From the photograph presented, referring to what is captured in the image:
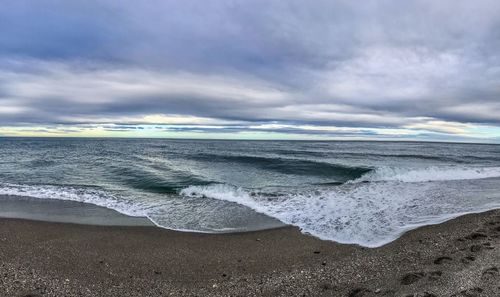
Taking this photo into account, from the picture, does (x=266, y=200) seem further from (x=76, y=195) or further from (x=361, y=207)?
(x=76, y=195)

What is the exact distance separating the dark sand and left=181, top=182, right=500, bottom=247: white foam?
65 centimetres

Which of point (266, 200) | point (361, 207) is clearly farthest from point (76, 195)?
point (361, 207)

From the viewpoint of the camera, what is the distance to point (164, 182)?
677 inches

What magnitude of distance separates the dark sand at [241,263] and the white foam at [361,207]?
65cm

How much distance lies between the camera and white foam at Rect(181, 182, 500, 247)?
841cm

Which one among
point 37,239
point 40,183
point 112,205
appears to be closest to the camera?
point 37,239

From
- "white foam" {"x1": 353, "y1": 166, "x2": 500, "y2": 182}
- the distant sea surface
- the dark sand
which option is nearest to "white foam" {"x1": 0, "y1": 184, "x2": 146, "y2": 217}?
the distant sea surface

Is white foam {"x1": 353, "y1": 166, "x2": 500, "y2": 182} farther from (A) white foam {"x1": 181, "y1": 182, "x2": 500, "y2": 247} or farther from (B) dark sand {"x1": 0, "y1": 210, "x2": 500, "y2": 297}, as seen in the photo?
(B) dark sand {"x1": 0, "y1": 210, "x2": 500, "y2": 297}

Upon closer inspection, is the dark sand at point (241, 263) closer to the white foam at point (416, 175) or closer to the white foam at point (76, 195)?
the white foam at point (76, 195)

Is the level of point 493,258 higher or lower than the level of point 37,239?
higher

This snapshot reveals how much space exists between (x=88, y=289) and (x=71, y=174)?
16627mm

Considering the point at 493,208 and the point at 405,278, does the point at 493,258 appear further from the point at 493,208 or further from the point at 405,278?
the point at 493,208

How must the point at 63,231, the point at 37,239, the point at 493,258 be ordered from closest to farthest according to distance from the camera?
the point at 493,258 → the point at 37,239 → the point at 63,231

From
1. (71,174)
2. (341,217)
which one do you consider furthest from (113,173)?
(341,217)
